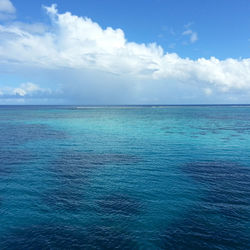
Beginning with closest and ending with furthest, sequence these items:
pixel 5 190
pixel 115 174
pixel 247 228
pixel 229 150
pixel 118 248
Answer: pixel 118 248 < pixel 247 228 < pixel 5 190 < pixel 115 174 < pixel 229 150

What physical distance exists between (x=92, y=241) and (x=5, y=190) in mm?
17010

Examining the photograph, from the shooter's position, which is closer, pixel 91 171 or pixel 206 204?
pixel 206 204

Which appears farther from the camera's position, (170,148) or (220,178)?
(170,148)

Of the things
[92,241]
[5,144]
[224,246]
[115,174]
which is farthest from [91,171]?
[5,144]

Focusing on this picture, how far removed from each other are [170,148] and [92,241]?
36.5 metres

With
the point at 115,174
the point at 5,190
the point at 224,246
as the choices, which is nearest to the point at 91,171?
the point at 115,174

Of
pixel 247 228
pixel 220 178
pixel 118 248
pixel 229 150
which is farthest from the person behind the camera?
pixel 229 150

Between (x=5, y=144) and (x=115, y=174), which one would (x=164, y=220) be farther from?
(x=5, y=144)

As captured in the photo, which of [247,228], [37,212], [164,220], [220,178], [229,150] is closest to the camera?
[247,228]

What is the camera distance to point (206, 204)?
82.9 ft

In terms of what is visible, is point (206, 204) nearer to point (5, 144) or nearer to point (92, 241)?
point (92, 241)

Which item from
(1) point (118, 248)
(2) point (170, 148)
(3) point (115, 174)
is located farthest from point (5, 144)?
(1) point (118, 248)

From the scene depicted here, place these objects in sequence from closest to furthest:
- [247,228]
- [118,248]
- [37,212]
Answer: [118,248] < [247,228] < [37,212]

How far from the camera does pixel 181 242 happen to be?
63.5 feet
